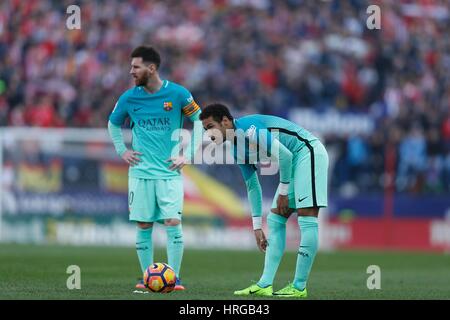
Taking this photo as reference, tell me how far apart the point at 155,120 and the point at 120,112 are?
1.39 ft

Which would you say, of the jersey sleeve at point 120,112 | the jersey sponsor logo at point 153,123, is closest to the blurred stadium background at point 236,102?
the jersey sleeve at point 120,112

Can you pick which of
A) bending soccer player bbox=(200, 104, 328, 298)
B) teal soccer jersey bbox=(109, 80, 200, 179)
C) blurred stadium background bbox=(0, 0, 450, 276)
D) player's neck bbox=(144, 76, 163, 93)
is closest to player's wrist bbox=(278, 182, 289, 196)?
bending soccer player bbox=(200, 104, 328, 298)

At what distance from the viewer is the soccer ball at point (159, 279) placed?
433 inches

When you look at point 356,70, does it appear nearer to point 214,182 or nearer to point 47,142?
point 214,182

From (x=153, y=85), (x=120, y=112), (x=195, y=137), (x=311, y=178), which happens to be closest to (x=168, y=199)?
(x=195, y=137)

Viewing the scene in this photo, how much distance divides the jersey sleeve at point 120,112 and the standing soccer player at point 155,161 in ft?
0.04

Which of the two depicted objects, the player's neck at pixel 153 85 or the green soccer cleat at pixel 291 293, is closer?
the green soccer cleat at pixel 291 293

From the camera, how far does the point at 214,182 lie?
23.2 metres

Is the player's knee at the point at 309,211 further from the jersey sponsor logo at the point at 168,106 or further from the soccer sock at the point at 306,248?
the jersey sponsor logo at the point at 168,106

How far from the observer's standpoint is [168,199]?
39.7ft

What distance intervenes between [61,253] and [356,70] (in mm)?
12062

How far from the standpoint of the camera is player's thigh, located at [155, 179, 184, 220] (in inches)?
475
